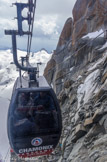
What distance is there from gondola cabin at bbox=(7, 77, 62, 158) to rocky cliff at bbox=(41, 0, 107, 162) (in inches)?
60.5

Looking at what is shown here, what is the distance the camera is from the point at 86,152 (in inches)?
251

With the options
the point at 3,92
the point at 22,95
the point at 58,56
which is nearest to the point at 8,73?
the point at 3,92

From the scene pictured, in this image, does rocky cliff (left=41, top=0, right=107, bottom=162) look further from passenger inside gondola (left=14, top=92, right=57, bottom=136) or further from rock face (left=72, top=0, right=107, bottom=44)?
passenger inside gondola (left=14, top=92, right=57, bottom=136)

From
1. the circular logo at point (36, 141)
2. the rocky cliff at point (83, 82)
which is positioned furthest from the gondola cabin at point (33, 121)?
the rocky cliff at point (83, 82)

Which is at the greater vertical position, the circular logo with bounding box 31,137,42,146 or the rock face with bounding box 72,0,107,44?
the rock face with bounding box 72,0,107,44

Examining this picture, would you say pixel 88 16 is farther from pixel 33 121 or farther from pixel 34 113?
pixel 33 121

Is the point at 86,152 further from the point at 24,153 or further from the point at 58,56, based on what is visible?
the point at 58,56

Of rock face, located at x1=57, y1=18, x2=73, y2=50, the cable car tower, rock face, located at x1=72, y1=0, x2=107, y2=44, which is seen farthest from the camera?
rock face, located at x1=57, y1=18, x2=73, y2=50

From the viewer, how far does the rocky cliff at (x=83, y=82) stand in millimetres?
6820

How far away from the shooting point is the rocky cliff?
6.82m

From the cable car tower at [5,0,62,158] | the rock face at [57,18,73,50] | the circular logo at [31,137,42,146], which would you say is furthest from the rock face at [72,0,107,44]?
the circular logo at [31,137,42,146]

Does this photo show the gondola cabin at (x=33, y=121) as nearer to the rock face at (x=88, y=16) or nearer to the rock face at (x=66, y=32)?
the rock face at (x=88, y=16)

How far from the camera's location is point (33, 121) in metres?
5.78

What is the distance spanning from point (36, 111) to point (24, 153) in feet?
5.13
